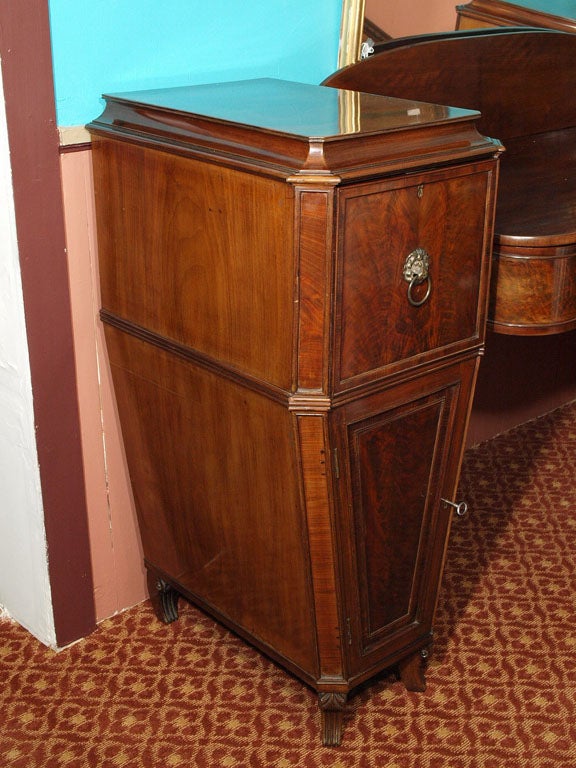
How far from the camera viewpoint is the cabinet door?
75.3 inches

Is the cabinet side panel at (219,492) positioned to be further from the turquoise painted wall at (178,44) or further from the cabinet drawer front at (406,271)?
the turquoise painted wall at (178,44)

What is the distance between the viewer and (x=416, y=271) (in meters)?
1.82

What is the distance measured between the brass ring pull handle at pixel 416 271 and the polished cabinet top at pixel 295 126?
0.18 metres

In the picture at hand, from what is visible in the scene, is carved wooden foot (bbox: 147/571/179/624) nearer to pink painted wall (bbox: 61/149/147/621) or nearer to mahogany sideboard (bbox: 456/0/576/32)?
pink painted wall (bbox: 61/149/147/621)

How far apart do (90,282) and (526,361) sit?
1880mm

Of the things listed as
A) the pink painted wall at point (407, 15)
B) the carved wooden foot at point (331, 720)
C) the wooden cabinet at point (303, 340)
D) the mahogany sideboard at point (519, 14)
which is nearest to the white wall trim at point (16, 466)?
the wooden cabinet at point (303, 340)

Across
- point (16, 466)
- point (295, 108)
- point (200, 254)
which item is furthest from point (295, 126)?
point (16, 466)

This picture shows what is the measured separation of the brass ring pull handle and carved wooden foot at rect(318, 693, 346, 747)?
0.89m

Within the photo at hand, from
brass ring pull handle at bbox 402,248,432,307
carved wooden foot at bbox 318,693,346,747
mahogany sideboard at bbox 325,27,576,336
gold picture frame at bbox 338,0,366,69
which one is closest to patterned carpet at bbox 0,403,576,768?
carved wooden foot at bbox 318,693,346,747

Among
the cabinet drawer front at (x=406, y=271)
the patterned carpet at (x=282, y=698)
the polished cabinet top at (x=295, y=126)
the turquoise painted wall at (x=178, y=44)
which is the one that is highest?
the turquoise painted wall at (x=178, y=44)

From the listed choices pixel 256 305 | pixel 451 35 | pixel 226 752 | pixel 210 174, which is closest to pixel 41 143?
pixel 210 174

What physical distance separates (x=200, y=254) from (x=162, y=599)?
104cm

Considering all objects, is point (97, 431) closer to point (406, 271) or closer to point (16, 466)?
point (16, 466)

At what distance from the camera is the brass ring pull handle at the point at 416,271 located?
180 cm
